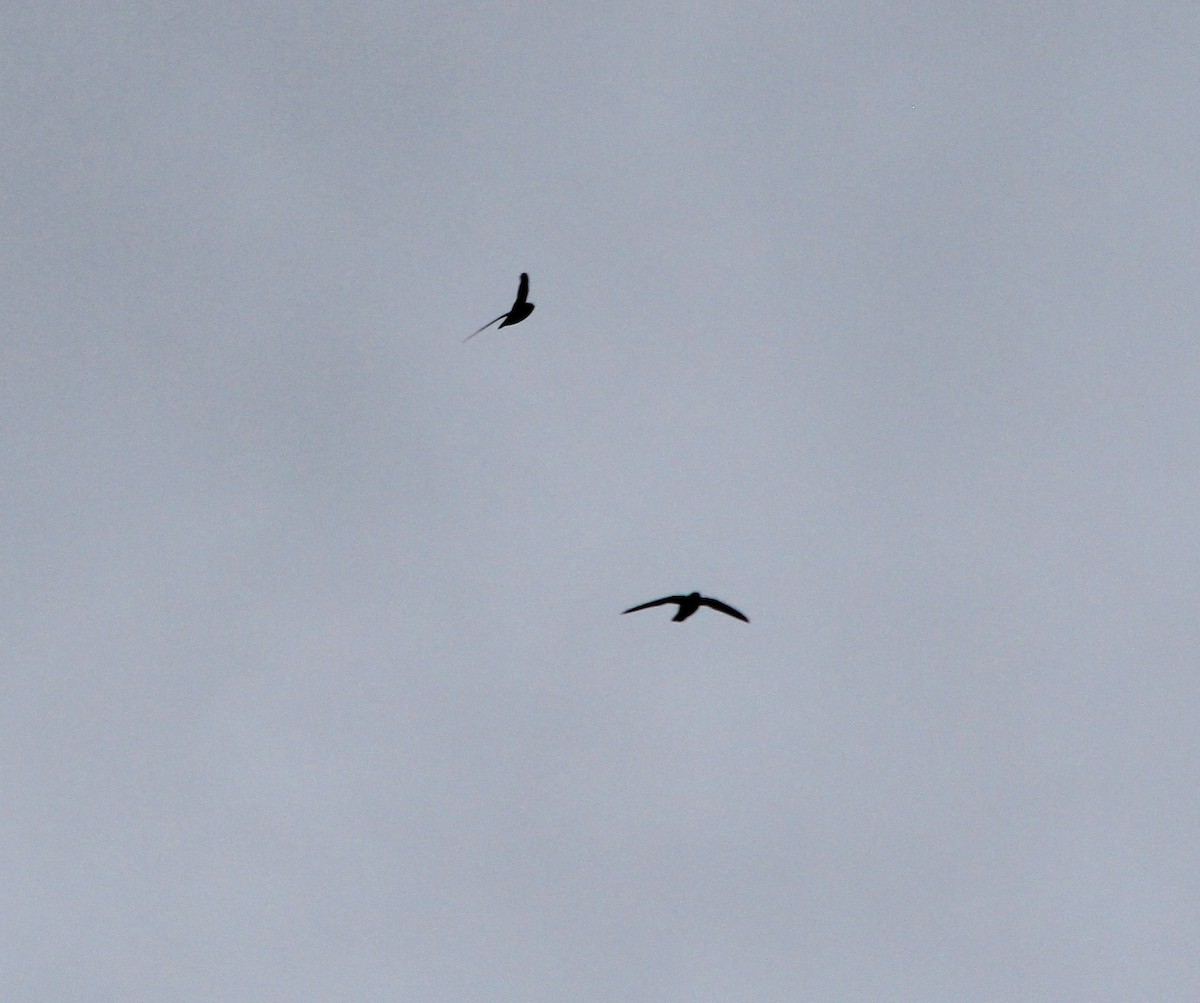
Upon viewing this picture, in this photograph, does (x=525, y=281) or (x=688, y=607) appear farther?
(x=525, y=281)

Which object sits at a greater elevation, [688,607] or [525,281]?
[525,281]

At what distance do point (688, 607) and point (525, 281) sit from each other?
17.1 meters

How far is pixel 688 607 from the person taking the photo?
42906 millimetres

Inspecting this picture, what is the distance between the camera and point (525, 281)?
4862cm
